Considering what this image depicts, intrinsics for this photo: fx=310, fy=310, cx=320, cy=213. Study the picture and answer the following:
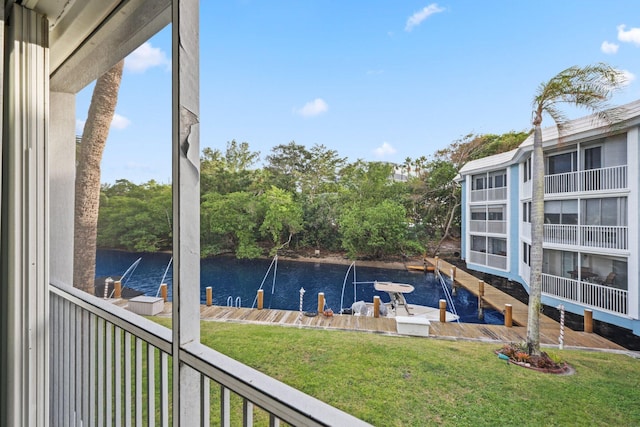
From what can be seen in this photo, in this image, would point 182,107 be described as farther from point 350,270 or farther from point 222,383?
point 350,270

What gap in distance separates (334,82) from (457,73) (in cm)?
102

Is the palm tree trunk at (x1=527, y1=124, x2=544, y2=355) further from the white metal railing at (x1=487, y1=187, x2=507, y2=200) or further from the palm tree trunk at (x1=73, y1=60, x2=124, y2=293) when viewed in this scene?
the palm tree trunk at (x1=73, y1=60, x2=124, y2=293)

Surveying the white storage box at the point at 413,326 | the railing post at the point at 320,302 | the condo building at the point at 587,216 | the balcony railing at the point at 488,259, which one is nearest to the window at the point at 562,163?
the condo building at the point at 587,216

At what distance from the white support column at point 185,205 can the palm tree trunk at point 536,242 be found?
136 centimetres

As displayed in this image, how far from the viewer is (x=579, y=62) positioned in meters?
1.19

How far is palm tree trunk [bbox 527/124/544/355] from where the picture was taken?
53.6 inches

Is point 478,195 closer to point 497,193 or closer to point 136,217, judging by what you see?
point 497,193

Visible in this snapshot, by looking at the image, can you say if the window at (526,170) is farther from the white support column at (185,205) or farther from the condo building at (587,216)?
the white support column at (185,205)

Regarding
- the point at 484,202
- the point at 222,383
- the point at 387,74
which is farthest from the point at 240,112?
the point at 222,383

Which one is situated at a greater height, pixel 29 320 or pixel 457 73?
pixel 457 73

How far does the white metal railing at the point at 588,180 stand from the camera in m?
0.94

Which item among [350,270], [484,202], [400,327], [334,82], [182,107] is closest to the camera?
[182,107]

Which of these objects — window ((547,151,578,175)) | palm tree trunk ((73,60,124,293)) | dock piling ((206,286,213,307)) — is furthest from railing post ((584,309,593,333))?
palm tree trunk ((73,60,124,293))

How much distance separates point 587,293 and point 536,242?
274 millimetres
